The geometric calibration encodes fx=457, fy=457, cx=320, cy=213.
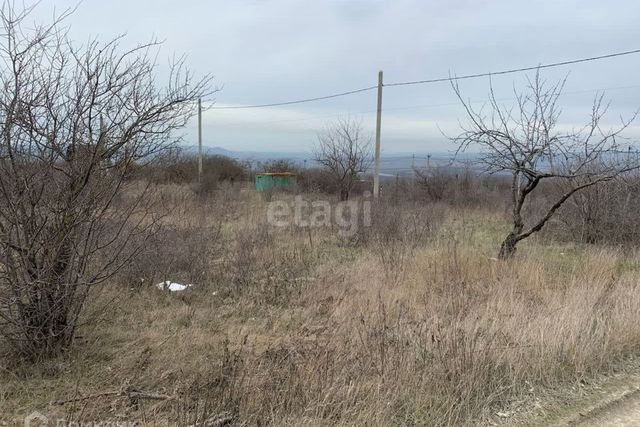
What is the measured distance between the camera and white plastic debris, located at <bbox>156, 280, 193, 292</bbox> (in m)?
6.43

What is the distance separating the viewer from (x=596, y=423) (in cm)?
316

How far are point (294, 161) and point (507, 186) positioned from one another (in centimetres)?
1296

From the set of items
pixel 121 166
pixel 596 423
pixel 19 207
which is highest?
pixel 121 166

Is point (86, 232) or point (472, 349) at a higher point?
point (86, 232)

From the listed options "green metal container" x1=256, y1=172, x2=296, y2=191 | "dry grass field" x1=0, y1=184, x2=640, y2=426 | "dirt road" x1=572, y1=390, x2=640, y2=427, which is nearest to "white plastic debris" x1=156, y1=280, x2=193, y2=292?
"dry grass field" x1=0, y1=184, x2=640, y2=426

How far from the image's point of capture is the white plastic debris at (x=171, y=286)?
253 inches

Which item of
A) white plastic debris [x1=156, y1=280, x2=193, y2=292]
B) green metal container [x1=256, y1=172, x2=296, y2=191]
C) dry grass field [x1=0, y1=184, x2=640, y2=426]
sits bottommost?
white plastic debris [x1=156, y1=280, x2=193, y2=292]

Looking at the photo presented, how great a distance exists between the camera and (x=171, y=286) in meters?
6.55

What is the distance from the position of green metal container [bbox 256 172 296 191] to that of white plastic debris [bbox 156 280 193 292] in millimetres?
17564

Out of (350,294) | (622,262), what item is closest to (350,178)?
(622,262)

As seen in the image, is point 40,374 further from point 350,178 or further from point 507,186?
point 507,186

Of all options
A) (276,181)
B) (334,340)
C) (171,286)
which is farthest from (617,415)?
(276,181)

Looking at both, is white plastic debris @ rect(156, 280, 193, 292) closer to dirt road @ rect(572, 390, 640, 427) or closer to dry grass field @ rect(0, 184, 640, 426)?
dry grass field @ rect(0, 184, 640, 426)

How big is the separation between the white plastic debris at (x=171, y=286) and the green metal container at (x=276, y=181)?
17.6 meters
